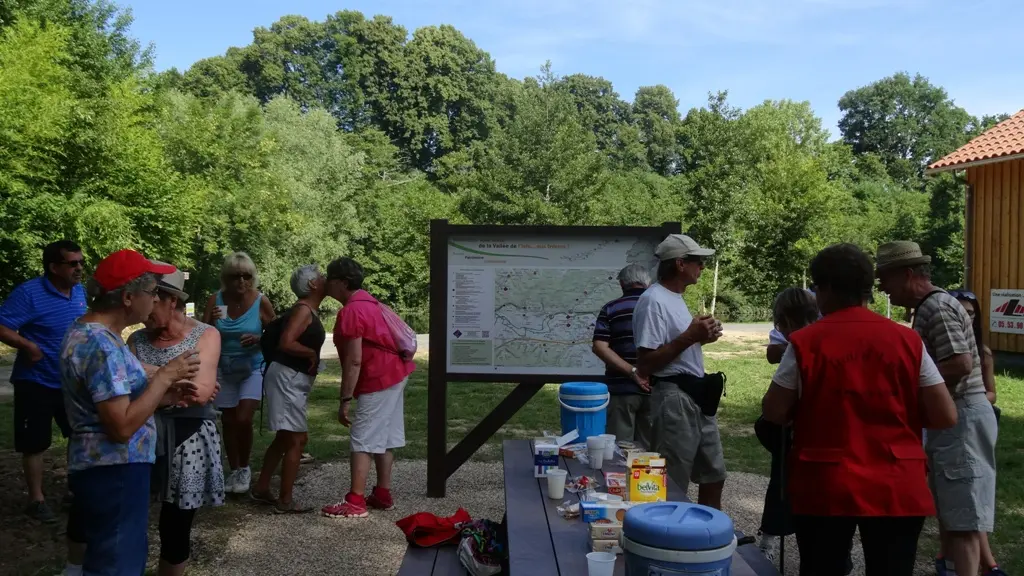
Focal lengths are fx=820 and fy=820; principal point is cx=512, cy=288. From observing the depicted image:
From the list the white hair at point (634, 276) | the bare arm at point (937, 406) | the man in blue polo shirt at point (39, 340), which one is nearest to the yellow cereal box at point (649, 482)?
the bare arm at point (937, 406)

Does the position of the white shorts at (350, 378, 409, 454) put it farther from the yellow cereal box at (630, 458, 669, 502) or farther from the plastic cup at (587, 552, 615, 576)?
the plastic cup at (587, 552, 615, 576)

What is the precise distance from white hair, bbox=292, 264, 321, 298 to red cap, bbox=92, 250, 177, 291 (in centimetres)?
264

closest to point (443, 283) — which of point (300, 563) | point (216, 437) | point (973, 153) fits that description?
point (300, 563)

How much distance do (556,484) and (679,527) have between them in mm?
1250

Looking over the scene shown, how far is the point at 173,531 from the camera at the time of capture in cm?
355

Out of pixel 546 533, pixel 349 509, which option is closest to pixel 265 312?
pixel 349 509

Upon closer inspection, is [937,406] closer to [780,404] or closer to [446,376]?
[780,404]

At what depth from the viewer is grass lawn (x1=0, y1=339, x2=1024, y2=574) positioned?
5.08m

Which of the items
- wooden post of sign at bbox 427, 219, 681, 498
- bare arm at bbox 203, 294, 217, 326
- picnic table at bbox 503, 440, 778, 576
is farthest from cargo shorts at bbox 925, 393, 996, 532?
bare arm at bbox 203, 294, 217, 326

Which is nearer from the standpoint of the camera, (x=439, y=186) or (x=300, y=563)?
(x=300, y=563)

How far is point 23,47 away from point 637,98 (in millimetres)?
73119

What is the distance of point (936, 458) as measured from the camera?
3865mm

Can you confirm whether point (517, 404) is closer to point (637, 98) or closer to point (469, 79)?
point (469, 79)

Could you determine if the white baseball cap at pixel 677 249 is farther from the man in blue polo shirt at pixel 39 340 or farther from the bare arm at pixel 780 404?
the man in blue polo shirt at pixel 39 340
